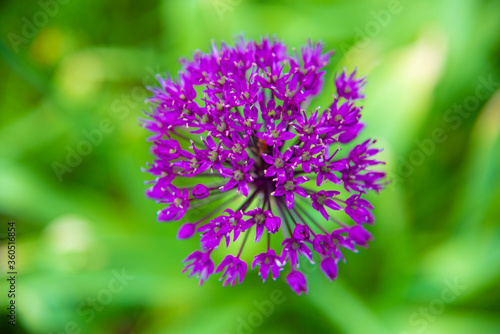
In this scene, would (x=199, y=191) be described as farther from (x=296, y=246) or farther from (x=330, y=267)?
(x=330, y=267)

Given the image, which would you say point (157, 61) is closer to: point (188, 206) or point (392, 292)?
point (188, 206)

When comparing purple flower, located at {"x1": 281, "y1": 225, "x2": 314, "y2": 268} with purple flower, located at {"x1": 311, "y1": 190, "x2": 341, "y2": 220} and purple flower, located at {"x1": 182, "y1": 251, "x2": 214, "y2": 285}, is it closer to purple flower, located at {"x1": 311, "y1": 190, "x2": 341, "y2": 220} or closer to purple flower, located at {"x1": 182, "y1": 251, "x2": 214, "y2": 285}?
purple flower, located at {"x1": 311, "y1": 190, "x2": 341, "y2": 220}

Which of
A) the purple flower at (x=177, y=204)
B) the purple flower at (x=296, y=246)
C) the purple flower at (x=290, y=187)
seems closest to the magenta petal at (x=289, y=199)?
the purple flower at (x=290, y=187)

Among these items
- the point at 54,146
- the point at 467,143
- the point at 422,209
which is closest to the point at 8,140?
the point at 54,146

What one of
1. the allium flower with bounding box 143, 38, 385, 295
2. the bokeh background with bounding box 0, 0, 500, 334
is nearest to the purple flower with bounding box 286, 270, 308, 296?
the allium flower with bounding box 143, 38, 385, 295

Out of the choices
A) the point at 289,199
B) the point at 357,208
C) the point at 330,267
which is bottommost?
the point at 330,267

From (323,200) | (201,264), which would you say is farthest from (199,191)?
(323,200)

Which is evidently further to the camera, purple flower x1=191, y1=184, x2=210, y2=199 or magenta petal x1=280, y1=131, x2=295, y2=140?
purple flower x1=191, y1=184, x2=210, y2=199
